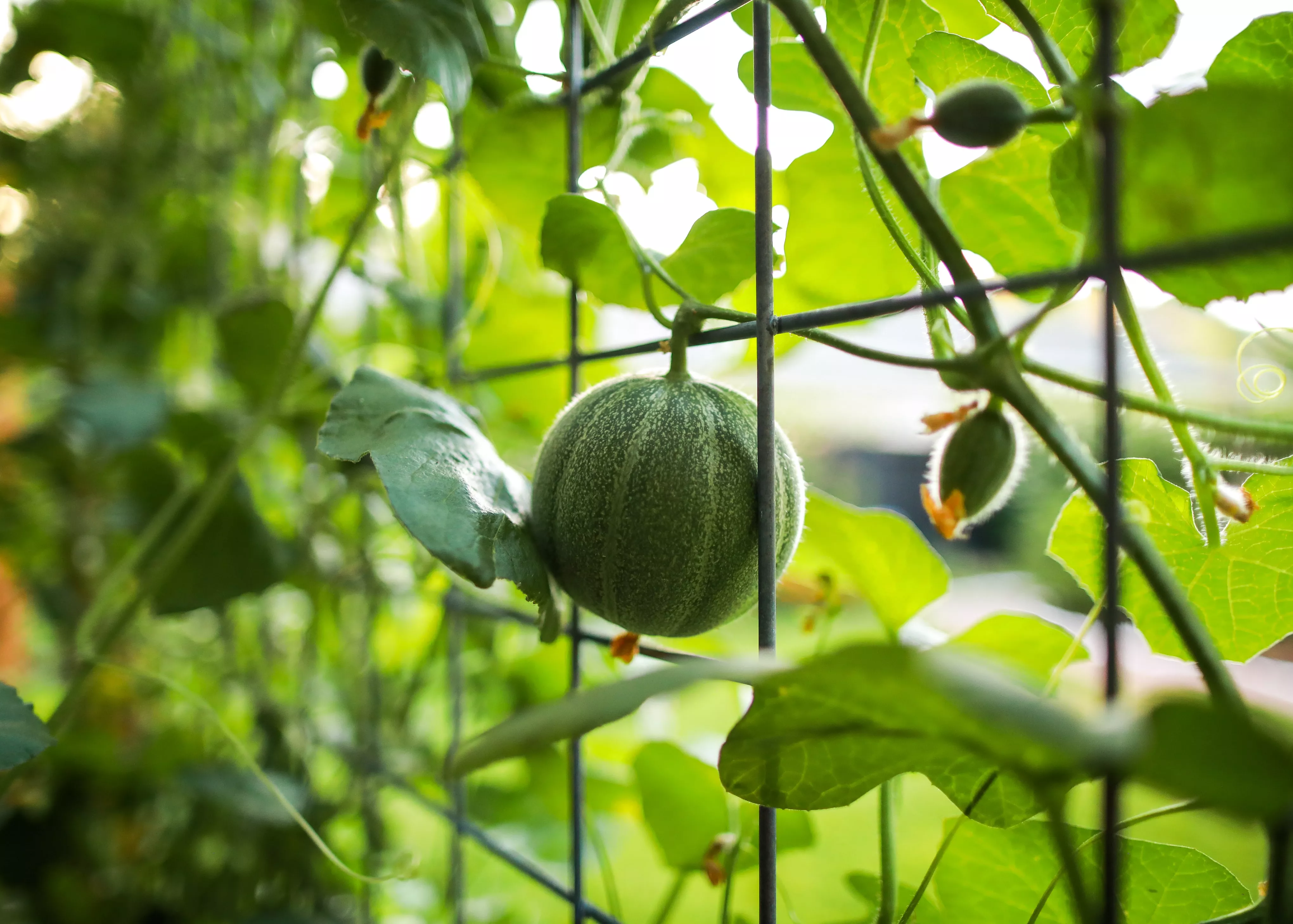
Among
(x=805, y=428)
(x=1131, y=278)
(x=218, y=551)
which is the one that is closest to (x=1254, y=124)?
(x=1131, y=278)

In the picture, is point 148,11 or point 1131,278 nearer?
point 1131,278

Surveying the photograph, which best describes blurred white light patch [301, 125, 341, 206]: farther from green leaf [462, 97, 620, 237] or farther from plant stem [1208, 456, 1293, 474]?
plant stem [1208, 456, 1293, 474]

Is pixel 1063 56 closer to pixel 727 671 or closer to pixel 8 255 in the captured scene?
pixel 727 671

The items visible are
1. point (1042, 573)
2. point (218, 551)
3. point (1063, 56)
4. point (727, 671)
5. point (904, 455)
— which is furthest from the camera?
point (904, 455)

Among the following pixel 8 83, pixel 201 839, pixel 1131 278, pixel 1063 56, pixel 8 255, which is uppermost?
pixel 8 83

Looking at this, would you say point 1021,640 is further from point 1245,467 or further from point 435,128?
point 435,128

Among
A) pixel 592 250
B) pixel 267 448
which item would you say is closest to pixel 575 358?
pixel 592 250

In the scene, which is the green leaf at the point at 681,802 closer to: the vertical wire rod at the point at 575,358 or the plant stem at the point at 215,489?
the vertical wire rod at the point at 575,358

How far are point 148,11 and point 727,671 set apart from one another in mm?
1189

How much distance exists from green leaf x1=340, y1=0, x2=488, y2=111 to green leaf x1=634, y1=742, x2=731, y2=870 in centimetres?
41

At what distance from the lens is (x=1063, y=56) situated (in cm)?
35

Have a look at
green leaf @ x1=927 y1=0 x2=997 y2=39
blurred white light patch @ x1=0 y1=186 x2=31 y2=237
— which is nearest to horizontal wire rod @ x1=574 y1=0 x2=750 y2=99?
green leaf @ x1=927 y1=0 x2=997 y2=39

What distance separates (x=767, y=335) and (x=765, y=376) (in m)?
0.02

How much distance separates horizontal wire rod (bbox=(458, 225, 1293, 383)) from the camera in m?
0.19
